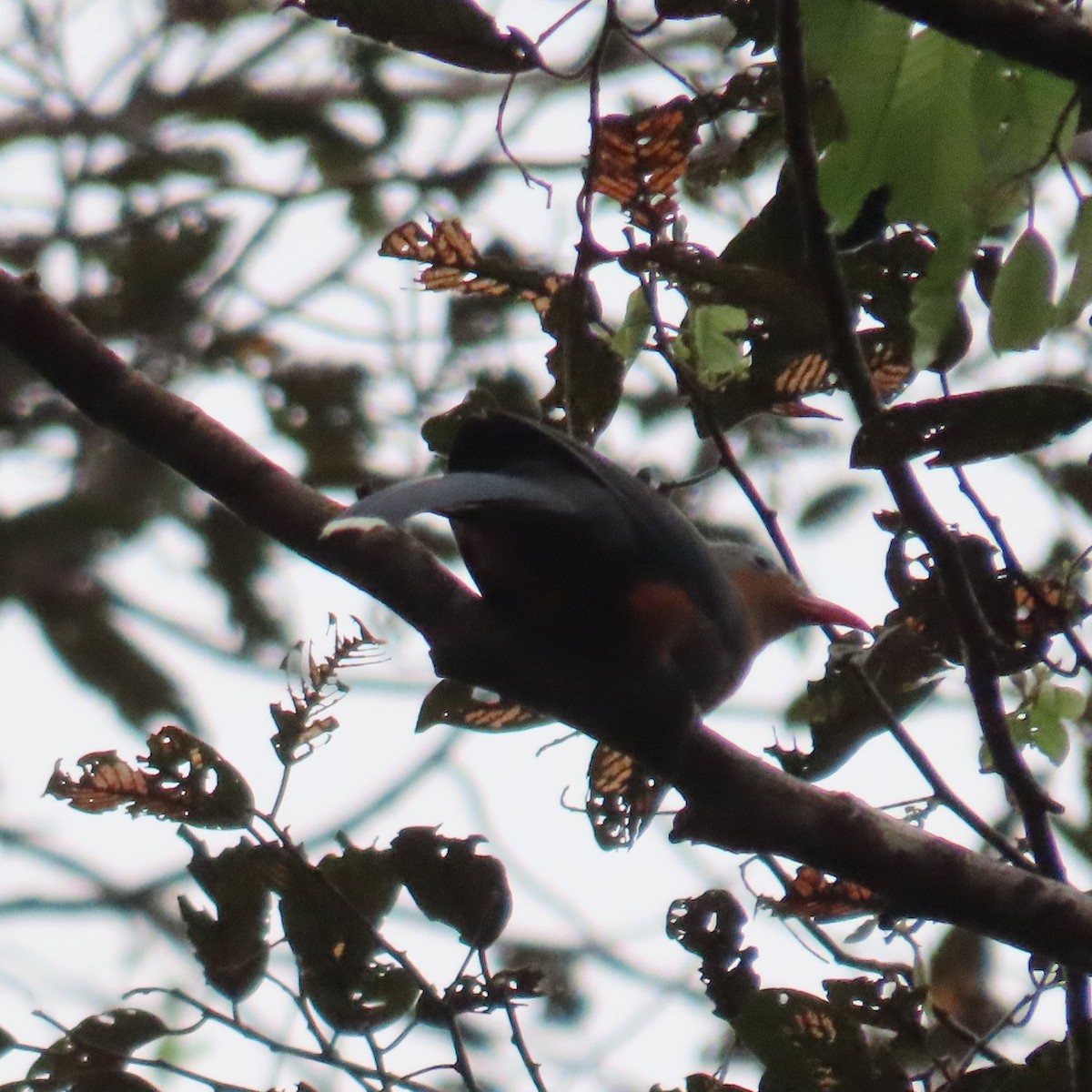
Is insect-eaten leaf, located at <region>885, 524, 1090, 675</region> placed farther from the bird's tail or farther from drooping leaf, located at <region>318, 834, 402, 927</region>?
drooping leaf, located at <region>318, 834, 402, 927</region>

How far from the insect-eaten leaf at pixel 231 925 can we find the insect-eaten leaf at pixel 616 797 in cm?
60

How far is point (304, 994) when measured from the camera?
2.35 metres

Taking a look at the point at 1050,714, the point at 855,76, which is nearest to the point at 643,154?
the point at 855,76

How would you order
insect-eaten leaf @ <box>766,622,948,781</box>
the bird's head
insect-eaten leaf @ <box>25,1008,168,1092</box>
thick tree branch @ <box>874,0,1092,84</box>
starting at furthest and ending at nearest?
the bird's head < insect-eaten leaf @ <box>766,622,948,781</box> < insect-eaten leaf @ <box>25,1008,168,1092</box> < thick tree branch @ <box>874,0,1092,84</box>

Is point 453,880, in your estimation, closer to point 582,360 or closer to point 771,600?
point 582,360

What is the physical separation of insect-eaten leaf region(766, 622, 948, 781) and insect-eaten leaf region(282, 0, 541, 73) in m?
1.04

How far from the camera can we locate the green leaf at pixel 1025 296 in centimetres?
180

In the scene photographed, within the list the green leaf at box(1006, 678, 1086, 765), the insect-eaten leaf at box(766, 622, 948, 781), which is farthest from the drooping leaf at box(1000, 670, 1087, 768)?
the insect-eaten leaf at box(766, 622, 948, 781)

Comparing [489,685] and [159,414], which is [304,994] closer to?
[489,685]

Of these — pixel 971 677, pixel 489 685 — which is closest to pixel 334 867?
pixel 489 685

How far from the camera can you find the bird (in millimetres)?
2523

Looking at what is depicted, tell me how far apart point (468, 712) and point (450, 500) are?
40cm

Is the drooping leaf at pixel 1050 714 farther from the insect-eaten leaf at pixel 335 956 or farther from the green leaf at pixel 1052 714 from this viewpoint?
the insect-eaten leaf at pixel 335 956

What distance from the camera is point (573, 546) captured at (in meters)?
2.71
